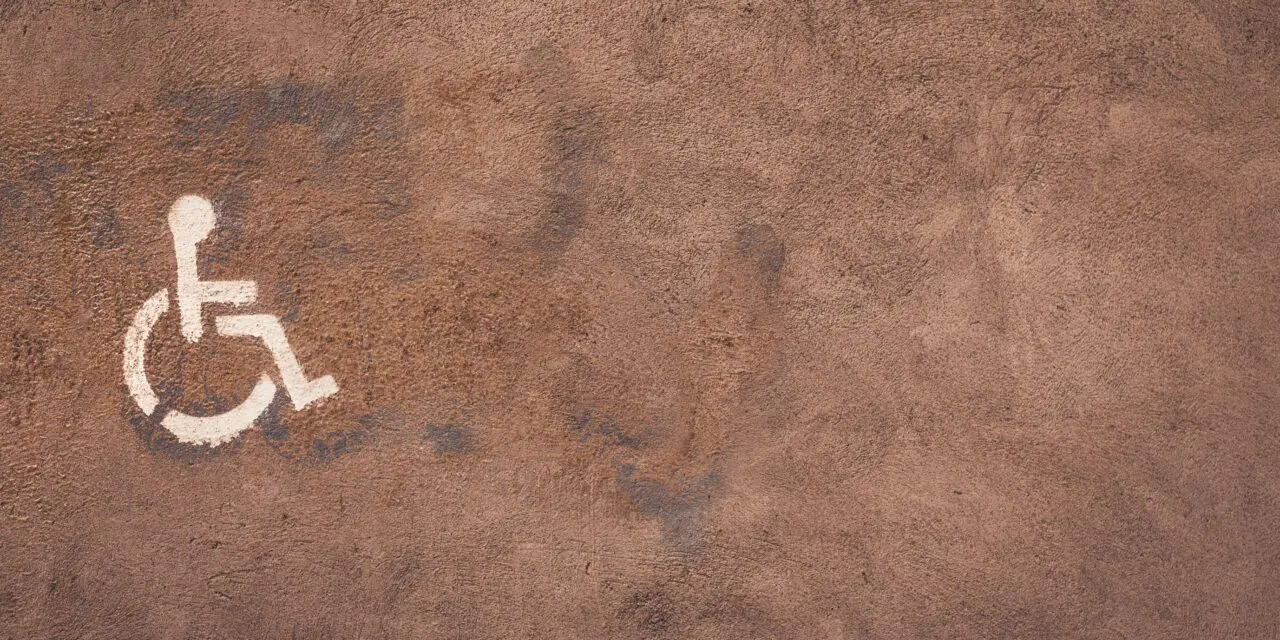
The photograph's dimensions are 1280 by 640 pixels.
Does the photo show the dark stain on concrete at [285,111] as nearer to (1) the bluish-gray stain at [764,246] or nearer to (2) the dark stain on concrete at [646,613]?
(1) the bluish-gray stain at [764,246]

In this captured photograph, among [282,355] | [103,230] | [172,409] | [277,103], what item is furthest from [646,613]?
[103,230]

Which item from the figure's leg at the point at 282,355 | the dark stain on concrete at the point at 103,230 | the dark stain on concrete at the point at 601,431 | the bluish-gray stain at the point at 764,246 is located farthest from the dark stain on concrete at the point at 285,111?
the bluish-gray stain at the point at 764,246

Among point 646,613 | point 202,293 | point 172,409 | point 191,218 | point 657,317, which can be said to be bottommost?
point 646,613

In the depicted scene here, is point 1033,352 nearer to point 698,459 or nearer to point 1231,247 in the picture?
point 1231,247

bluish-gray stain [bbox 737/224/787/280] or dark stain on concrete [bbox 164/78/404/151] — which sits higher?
dark stain on concrete [bbox 164/78/404/151]

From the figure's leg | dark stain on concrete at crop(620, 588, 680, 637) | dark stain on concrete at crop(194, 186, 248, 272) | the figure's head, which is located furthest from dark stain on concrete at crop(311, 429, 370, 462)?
dark stain on concrete at crop(620, 588, 680, 637)

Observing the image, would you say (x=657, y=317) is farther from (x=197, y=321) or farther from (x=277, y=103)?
(x=197, y=321)

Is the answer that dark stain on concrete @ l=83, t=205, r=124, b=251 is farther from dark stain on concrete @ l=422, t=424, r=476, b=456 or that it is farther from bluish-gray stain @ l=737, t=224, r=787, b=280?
bluish-gray stain @ l=737, t=224, r=787, b=280

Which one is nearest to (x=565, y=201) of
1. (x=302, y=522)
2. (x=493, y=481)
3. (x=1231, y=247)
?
(x=493, y=481)
